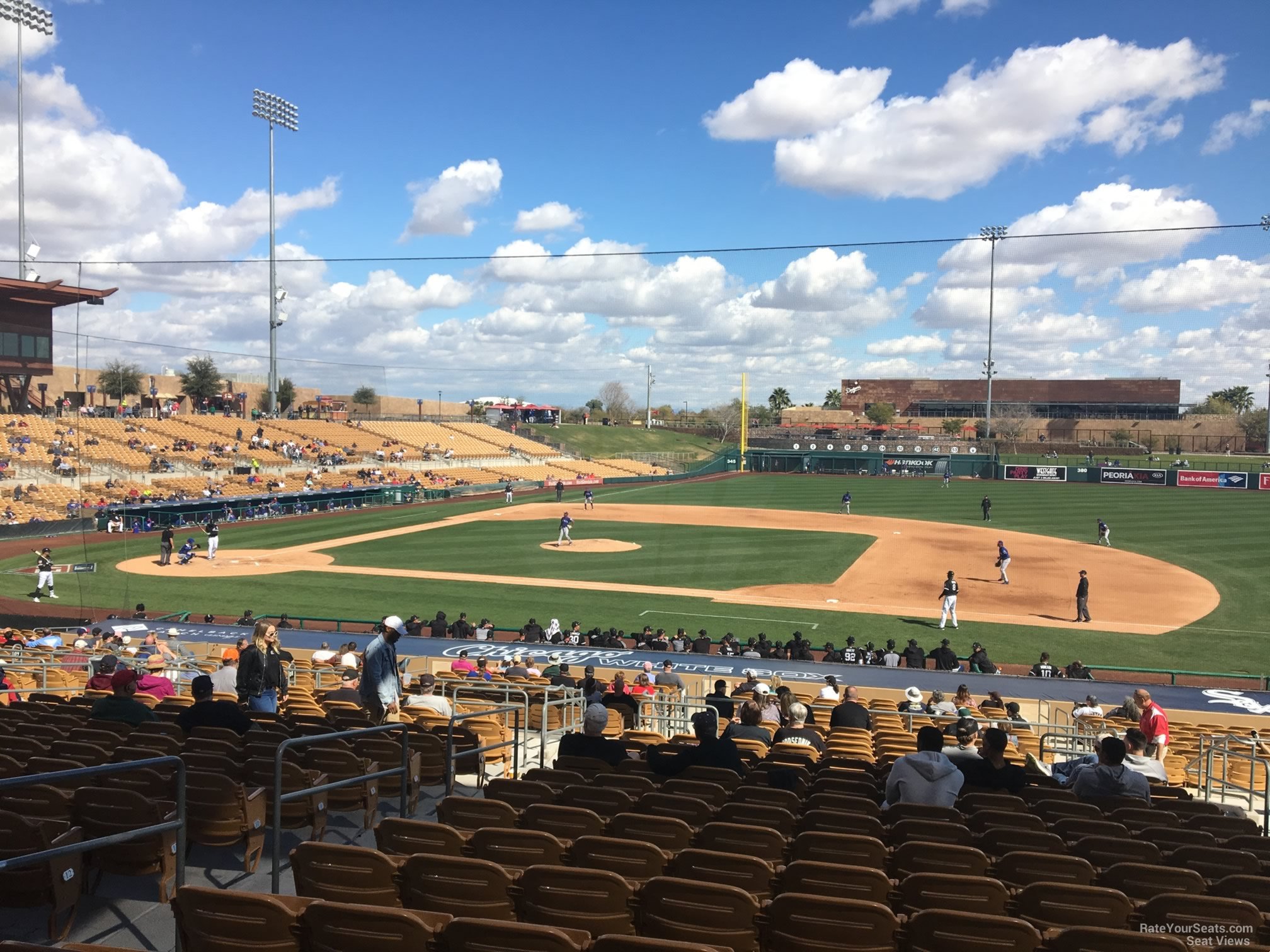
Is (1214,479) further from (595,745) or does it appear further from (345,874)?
(345,874)

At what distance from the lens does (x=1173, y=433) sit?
111062 mm

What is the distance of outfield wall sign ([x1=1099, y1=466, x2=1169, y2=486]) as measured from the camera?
70.9 m

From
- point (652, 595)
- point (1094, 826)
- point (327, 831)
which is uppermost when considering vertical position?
point (1094, 826)

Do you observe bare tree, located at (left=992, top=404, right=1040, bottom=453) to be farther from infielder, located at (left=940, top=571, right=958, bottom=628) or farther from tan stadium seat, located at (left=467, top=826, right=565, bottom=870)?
tan stadium seat, located at (left=467, top=826, right=565, bottom=870)

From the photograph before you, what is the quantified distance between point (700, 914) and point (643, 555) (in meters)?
33.6

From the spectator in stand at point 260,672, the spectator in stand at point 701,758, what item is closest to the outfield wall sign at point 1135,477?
the spectator in stand at point 701,758

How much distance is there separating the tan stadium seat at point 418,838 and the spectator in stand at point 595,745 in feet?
10.4

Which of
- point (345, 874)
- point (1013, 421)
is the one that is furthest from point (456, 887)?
point (1013, 421)

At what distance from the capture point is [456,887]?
13.9 ft

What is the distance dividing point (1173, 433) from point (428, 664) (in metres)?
117

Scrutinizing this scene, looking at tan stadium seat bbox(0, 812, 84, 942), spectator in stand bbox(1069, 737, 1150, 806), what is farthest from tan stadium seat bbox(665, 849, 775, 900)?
spectator in stand bbox(1069, 737, 1150, 806)

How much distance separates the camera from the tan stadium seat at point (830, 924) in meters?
3.86

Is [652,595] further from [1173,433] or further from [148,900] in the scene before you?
[1173,433]

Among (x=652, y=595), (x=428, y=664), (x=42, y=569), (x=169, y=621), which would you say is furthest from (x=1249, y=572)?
(x=42, y=569)
